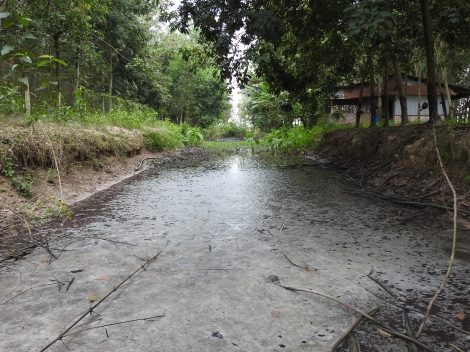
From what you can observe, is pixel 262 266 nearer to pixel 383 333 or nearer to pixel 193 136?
pixel 383 333

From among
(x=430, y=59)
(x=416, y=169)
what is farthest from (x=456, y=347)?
(x=430, y=59)

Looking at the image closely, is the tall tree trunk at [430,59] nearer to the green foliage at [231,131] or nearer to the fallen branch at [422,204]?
the fallen branch at [422,204]

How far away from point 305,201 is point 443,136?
216 cm

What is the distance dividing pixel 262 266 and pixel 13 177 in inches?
123

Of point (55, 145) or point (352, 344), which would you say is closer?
point (352, 344)

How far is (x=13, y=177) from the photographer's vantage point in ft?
12.7

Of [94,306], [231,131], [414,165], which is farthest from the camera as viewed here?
[231,131]

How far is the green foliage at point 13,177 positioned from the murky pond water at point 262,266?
0.61 meters

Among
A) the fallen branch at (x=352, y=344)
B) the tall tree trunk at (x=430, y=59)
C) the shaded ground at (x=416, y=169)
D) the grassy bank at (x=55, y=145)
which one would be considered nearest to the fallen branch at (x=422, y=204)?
the shaded ground at (x=416, y=169)

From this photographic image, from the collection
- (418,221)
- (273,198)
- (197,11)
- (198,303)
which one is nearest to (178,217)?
(273,198)

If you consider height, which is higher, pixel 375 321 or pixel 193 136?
pixel 193 136

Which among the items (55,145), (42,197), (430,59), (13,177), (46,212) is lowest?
(46,212)

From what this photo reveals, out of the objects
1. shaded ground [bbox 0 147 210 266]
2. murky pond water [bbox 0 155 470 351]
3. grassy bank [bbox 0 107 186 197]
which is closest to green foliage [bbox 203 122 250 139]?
grassy bank [bbox 0 107 186 197]

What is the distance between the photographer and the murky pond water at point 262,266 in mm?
1617
